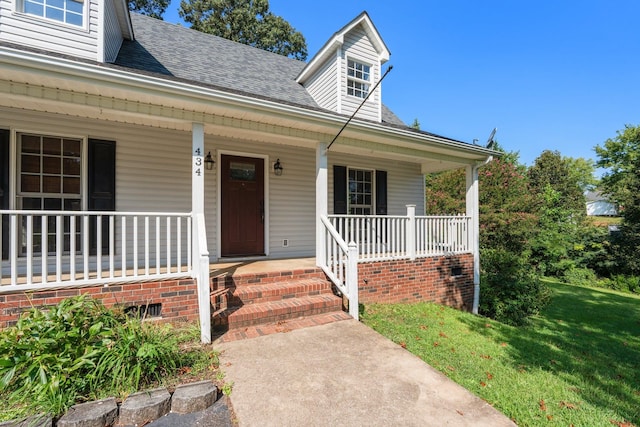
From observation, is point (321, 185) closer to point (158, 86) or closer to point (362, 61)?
point (158, 86)

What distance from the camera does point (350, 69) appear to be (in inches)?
290

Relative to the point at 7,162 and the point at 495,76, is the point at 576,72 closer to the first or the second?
the point at 495,76

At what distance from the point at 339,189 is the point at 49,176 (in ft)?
17.4

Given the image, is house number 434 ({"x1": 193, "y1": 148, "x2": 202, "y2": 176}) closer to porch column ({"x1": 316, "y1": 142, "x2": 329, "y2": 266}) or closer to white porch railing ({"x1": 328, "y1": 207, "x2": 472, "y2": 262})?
porch column ({"x1": 316, "y1": 142, "x2": 329, "y2": 266})

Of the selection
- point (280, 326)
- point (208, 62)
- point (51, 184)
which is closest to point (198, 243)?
point (280, 326)

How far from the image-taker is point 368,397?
8.28ft

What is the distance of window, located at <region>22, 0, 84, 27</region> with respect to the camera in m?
4.50

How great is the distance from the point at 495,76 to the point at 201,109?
1426 centimetres

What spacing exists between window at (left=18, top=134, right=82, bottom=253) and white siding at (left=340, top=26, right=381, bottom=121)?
17.3ft

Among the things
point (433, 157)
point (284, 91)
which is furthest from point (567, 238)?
point (284, 91)

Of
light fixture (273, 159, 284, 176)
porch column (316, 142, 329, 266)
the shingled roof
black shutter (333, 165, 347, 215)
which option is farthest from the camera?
black shutter (333, 165, 347, 215)

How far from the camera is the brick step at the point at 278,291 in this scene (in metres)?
4.20

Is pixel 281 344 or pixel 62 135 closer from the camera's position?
pixel 281 344

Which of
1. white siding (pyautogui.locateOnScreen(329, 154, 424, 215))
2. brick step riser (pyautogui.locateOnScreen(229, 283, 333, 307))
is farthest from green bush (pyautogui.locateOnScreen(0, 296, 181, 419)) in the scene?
white siding (pyautogui.locateOnScreen(329, 154, 424, 215))
